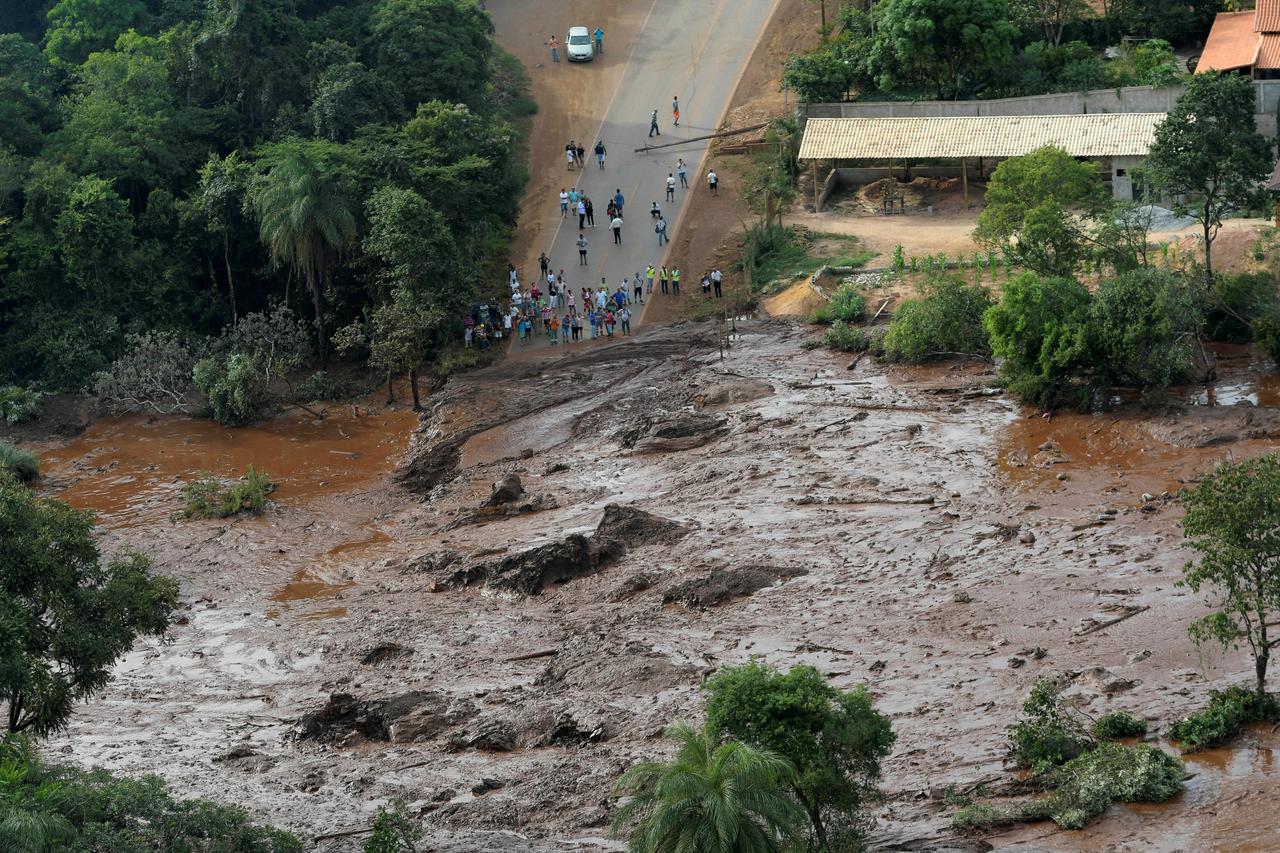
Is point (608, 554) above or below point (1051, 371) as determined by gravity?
below

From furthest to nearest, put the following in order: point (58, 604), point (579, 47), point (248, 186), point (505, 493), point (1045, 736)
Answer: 1. point (579, 47)
2. point (248, 186)
3. point (505, 493)
4. point (58, 604)
5. point (1045, 736)

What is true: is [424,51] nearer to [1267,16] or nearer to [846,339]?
[846,339]

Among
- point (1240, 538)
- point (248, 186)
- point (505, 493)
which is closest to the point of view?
point (1240, 538)

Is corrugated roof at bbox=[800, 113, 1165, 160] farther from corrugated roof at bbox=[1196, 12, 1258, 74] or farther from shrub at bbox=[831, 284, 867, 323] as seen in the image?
shrub at bbox=[831, 284, 867, 323]

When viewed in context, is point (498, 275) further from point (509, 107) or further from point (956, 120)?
point (956, 120)

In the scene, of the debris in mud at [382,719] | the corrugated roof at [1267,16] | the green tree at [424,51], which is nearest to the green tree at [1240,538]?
the debris in mud at [382,719]

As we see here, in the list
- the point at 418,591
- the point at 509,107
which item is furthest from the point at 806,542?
the point at 509,107

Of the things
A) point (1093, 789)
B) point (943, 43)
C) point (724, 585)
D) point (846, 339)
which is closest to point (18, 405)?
point (846, 339)
